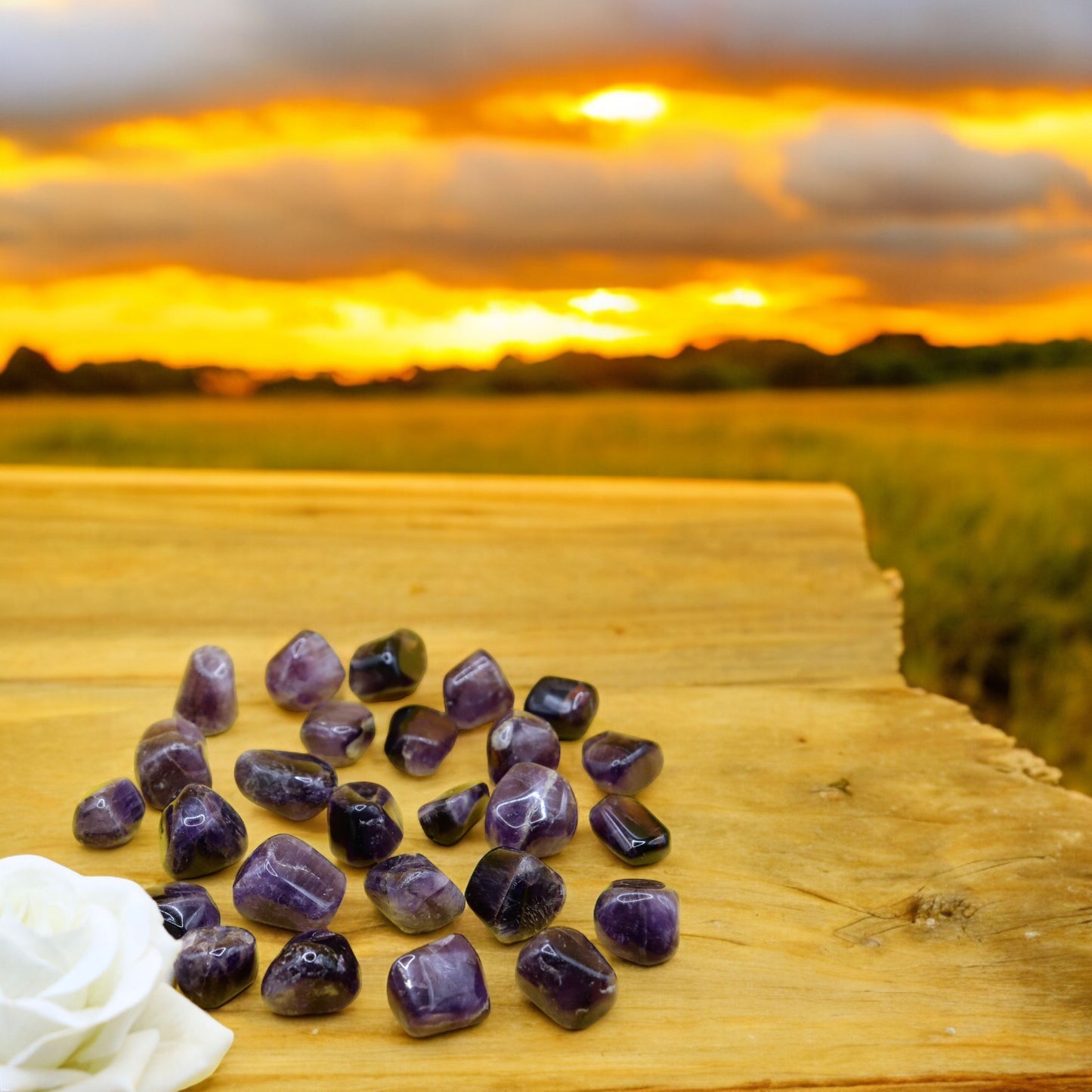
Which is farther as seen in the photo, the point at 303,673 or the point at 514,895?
the point at 303,673

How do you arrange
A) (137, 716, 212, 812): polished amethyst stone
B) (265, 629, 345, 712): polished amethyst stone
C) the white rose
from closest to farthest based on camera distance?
the white rose
(137, 716, 212, 812): polished amethyst stone
(265, 629, 345, 712): polished amethyst stone

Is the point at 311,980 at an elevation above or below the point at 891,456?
below

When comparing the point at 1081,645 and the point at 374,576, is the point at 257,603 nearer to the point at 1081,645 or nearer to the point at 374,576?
the point at 374,576

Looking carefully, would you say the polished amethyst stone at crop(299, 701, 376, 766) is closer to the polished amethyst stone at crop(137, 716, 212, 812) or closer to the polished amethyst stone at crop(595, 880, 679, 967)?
the polished amethyst stone at crop(137, 716, 212, 812)

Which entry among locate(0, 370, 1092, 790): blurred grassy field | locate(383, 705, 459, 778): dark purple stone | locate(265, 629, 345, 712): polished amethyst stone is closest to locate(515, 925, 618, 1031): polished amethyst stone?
locate(383, 705, 459, 778): dark purple stone

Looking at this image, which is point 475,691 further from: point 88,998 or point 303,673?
point 88,998

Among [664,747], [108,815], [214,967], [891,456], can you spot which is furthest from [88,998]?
[891,456]

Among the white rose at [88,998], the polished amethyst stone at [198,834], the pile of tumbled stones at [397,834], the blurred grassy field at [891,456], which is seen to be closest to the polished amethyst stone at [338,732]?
the pile of tumbled stones at [397,834]
